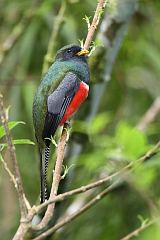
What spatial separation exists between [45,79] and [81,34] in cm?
257

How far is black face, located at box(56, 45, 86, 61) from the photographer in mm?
3494

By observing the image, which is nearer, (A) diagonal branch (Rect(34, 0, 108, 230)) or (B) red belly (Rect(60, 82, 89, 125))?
(A) diagonal branch (Rect(34, 0, 108, 230))

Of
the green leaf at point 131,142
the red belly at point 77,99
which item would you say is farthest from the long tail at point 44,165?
the green leaf at point 131,142

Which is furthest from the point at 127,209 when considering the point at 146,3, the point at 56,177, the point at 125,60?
the point at 56,177

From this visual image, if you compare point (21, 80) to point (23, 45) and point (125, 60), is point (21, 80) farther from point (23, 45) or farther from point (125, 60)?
point (125, 60)

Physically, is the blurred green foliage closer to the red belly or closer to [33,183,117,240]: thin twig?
the red belly

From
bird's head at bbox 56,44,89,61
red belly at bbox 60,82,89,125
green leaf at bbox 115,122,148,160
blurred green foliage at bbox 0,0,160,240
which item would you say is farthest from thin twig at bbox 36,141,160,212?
blurred green foliage at bbox 0,0,160,240

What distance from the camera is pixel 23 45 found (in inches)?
220

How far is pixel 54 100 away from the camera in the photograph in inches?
127

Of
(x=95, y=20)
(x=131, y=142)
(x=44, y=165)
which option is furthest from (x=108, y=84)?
(x=95, y=20)

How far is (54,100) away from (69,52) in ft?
1.34

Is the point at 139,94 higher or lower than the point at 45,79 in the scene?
lower

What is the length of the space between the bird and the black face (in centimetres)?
10

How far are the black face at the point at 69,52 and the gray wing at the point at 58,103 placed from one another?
0.24 m
